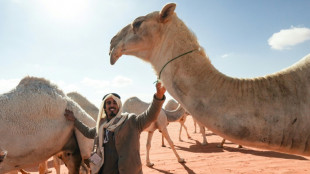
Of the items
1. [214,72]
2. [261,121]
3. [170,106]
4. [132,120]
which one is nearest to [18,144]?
[132,120]

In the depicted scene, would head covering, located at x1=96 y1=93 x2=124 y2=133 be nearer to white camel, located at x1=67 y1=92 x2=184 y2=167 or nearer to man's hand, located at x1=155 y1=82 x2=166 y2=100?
man's hand, located at x1=155 y1=82 x2=166 y2=100

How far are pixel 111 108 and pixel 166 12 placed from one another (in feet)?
4.80

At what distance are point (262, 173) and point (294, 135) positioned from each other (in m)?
4.94

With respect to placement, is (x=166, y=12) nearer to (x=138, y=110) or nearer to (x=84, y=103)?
(x=84, y=103)

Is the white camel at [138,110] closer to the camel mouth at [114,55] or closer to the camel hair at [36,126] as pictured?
the camel hair at [36,126]

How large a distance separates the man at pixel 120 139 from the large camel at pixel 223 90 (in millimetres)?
528

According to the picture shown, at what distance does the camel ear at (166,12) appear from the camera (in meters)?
2.19

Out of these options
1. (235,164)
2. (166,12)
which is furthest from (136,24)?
(235,164)

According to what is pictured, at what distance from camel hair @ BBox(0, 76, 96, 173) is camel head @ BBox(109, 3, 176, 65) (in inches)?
74.4

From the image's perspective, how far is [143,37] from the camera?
2359 millimetres

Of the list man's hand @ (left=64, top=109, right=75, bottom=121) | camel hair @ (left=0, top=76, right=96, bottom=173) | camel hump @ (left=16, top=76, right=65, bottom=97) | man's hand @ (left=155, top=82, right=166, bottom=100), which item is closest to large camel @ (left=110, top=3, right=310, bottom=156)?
man's hand @ (left=155, top=82, right=166, bottom=100)

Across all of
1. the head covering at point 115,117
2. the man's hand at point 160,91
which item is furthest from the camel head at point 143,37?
the head covering at point 115,117

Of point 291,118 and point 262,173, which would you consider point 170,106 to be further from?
point 291,118

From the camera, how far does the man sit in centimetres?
266
